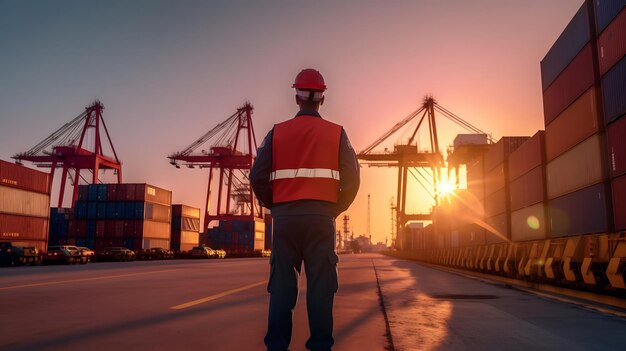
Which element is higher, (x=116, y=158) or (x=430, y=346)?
(x=116, y=158)

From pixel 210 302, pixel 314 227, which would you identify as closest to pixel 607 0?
pixel 210 302

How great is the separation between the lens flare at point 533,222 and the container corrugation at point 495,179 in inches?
186

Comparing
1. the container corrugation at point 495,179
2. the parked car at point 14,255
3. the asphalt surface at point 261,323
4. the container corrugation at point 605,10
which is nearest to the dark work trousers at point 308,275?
the asphalt surface at point 261,323

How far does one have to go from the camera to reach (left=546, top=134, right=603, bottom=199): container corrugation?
13711 millimetres

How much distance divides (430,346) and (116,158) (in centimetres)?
6198

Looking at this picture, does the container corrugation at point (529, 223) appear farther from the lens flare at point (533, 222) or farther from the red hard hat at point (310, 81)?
the red hard hat at point (310, 81)

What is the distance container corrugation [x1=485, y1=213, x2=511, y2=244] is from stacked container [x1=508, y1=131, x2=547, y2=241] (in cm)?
73

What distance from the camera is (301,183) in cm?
350

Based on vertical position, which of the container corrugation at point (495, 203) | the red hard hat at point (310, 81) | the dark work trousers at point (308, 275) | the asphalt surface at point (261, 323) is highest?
the container corrugation at point (495, 203)

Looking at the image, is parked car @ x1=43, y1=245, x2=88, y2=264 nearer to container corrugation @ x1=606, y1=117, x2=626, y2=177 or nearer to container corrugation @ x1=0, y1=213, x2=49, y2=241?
container corrugation @ x1=0, y1=213, x2=49, y2=241

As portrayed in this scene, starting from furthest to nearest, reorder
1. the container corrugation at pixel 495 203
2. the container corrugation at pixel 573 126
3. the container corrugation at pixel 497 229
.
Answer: the container corrugation at pixel 495 203 < the container corrugation at pixel 497 229 < the container corrugation at pixel 573 126

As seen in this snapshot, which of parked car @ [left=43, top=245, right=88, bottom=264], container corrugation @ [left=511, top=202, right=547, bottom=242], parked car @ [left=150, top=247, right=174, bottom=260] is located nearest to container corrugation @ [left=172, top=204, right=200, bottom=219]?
parked car @ [left=150, top=247, right=174, bottom=260]

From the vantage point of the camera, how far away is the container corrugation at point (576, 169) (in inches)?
540

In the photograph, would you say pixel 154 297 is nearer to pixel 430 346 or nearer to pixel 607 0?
pixel 430 346
